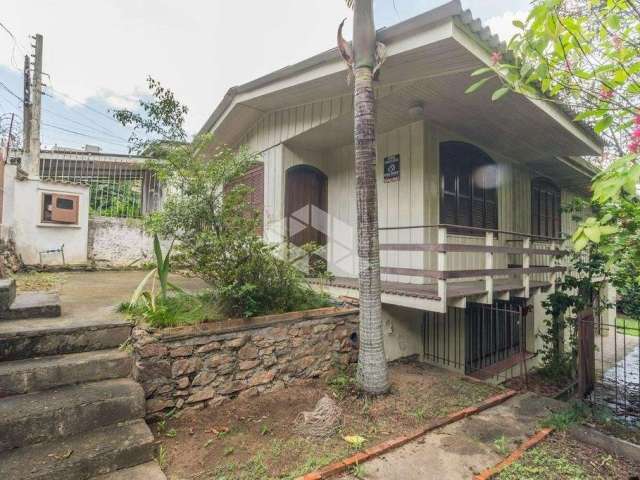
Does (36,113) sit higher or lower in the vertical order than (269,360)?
higher

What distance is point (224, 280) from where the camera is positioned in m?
3.59

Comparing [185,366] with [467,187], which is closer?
[185,366]

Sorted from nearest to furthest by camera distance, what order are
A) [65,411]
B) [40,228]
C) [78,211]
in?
1. [65,411]
2. [40,228]
3. [78,211]

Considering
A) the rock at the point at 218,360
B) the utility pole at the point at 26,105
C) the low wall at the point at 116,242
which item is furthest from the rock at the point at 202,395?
the utility pole at the point at 26,105

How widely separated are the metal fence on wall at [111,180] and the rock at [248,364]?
20.7 ft

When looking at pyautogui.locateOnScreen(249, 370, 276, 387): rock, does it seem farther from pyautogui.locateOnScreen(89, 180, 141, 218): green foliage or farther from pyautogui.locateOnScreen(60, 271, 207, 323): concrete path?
pyautogui.locateOnScreen(89, 180, 141, 218): green foliage

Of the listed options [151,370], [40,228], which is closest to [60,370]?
[151,370]

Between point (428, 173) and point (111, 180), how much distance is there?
29.6ft

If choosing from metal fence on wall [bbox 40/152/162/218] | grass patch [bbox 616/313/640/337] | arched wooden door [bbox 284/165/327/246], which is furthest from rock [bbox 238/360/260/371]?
metal fence on wall [bbox 40/152/162/218]

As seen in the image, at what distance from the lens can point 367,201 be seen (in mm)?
3580

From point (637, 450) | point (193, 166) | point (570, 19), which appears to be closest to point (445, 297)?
point (637, 450)

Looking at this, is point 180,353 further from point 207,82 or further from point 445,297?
point 207,82

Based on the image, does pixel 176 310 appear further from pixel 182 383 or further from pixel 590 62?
pixel 590 62

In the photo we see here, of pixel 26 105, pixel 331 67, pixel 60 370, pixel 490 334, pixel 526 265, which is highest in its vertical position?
pixel 26 105
